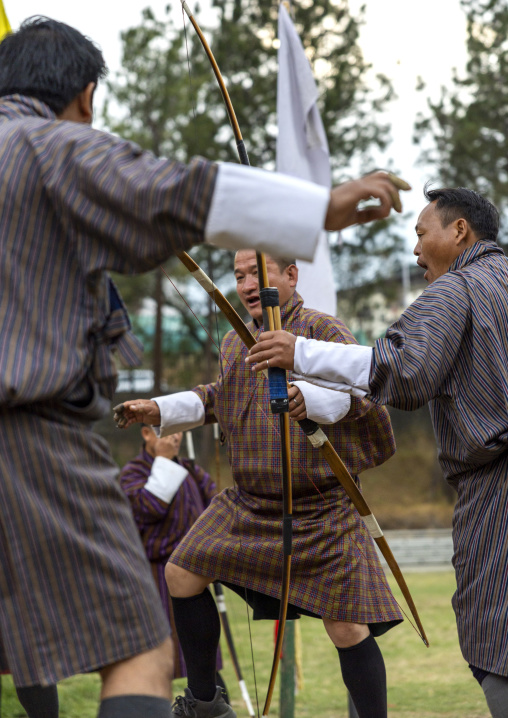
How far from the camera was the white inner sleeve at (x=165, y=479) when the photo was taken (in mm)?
4898

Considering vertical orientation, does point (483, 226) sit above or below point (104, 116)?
below

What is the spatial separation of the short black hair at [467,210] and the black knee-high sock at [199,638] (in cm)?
162

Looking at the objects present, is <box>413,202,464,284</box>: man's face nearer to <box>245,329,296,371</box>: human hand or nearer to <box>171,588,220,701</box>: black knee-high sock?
<box>245,329,296,371</box>: human hand

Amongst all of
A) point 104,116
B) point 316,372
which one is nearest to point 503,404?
point 316,372

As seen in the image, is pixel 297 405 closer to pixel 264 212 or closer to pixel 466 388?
pixel 466 388

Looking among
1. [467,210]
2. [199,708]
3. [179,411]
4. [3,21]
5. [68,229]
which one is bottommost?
[199,708]

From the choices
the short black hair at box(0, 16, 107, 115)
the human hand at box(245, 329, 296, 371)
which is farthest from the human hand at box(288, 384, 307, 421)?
the short black hair at box(0, 16, 107, 115)

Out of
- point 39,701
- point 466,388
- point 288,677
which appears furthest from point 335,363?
point 288,677

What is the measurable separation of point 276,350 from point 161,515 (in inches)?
103

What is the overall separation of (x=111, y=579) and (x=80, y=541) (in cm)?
10

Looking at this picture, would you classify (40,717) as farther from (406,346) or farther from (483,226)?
(483,226)

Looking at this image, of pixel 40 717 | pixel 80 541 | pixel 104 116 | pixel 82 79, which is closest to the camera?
pixel 80 541

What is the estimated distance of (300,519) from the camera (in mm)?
3121

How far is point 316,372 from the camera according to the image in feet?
8.29
